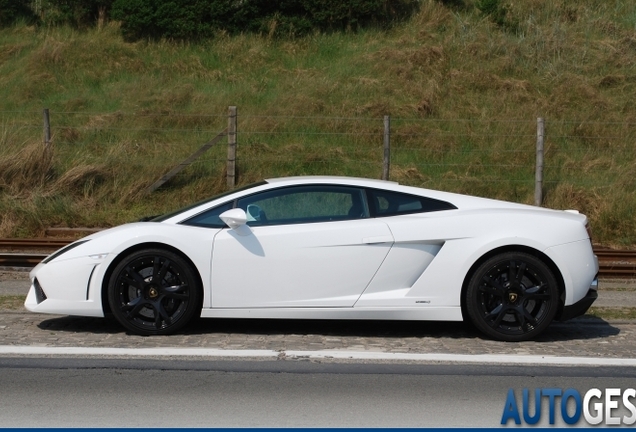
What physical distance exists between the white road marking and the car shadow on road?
23.8 inches

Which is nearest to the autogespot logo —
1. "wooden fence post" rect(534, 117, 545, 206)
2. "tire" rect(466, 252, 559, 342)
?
"tire" rect(466, 252, 559, 342)

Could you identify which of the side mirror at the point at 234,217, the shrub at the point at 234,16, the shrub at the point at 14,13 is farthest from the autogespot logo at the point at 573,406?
the shrub at the point at 14,13

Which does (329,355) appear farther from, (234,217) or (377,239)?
(234,217)

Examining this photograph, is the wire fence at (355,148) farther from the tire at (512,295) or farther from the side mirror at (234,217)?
the side mirror at (234,217)

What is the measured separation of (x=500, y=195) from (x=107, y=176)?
6.76 metres

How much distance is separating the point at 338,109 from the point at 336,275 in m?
11.4

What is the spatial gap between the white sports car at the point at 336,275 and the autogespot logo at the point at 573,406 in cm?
136

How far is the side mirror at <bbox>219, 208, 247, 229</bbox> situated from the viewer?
6.76 metres

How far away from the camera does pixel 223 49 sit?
2122 centimetres

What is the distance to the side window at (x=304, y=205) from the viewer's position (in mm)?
6988

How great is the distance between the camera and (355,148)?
16.5m

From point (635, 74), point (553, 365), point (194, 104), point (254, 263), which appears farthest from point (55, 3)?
point (553, 365)

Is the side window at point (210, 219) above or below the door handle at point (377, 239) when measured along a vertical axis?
above

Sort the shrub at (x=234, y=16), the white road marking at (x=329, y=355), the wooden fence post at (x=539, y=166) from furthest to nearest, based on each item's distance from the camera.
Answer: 1. the shrub at (x=234, y=16)
2. the wooden fence post at (x=539, y=166)
3. the white road marking at (x=329, y=355)
